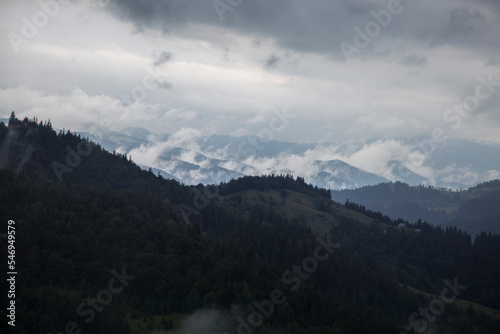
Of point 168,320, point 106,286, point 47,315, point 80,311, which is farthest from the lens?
point 106,286

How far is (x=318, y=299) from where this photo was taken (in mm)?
161750

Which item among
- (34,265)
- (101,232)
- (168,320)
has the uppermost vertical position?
(101,232)

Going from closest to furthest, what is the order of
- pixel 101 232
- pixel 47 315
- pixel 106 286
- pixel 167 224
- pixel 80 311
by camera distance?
pixel 47 315
pixel 80 311
pixel 106 286
pixel 101 232
pixel 167 224

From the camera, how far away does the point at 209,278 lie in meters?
162

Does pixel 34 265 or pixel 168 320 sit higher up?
pixel 34 265

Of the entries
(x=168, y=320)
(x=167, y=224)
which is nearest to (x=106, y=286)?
(x=168, y=320)

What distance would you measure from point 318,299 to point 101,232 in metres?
77.5

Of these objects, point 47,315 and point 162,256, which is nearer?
point 47,315

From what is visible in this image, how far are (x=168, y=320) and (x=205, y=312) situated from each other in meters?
11.3

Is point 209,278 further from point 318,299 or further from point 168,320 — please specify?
point 318,299

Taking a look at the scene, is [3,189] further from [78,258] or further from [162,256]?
[162,256]

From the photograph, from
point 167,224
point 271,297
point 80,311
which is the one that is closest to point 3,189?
point 167,224

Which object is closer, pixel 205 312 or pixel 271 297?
pixel 205 312

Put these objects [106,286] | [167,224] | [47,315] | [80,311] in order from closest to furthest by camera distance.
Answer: [47,315] < [80,311] < [106,286] < [167,224]
